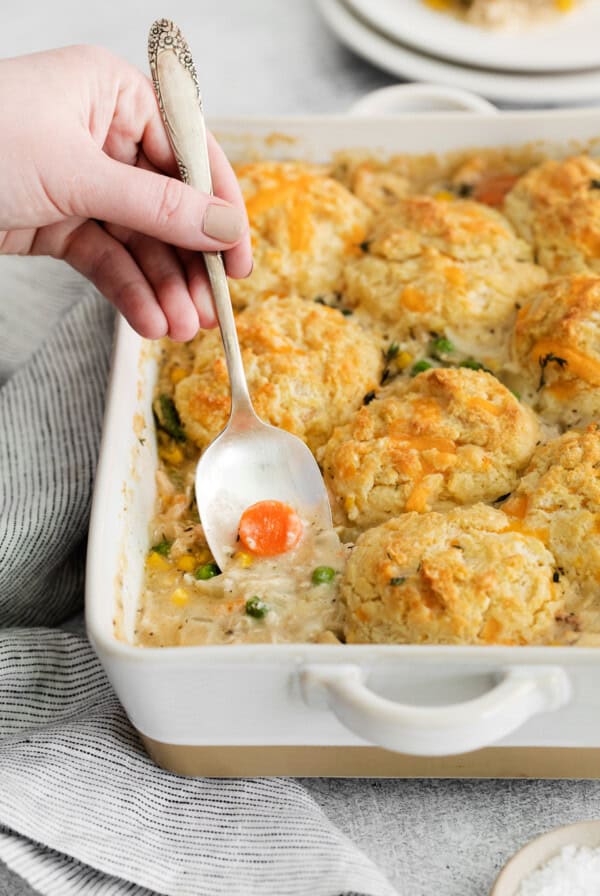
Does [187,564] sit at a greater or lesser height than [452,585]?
lesser

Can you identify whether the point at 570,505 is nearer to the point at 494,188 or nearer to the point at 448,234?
the point at 448,234

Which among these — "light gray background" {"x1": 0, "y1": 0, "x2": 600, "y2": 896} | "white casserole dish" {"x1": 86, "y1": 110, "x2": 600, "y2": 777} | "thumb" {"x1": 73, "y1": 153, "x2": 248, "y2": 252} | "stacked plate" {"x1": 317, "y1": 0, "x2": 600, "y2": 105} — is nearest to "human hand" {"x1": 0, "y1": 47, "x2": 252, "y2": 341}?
"thumb" {"x1": 73, "y1": 153, "x2": 248, "y2": 252}

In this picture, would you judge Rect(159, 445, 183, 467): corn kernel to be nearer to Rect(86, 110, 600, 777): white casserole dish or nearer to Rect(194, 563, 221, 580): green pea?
Rect(86, 110, 600, 777): white casserole dish

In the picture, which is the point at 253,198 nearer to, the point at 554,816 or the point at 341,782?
the point at 341,782

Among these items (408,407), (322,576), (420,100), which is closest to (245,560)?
(322,576)

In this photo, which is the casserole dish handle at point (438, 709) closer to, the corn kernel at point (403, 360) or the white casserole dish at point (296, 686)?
the white casserole dish at point (296, 686)

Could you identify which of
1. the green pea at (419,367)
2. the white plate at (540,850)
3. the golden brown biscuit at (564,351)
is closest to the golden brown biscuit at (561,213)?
the golden brown biscuit at (564,351)
